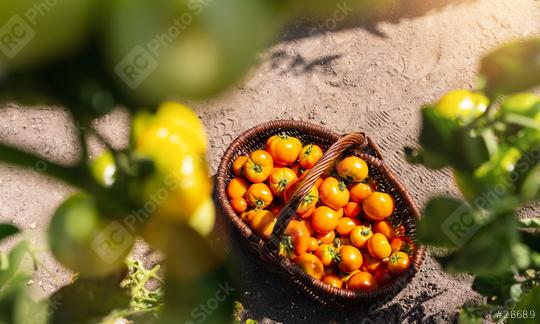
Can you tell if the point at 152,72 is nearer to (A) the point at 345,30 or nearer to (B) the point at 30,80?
(B) the point at 30,80

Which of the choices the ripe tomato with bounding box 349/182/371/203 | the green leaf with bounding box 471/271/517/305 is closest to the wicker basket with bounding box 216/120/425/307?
the ripe tomato with bounding box 349/182/371/203

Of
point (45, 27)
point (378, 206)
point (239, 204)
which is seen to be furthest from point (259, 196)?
point (45, 27)

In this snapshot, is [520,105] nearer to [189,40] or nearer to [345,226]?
[189,40]

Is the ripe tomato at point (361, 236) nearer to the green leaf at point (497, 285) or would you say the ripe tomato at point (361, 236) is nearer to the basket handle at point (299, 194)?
the basket handle at point (299, 194)

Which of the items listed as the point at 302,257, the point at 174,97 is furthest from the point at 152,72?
the point at 302,257

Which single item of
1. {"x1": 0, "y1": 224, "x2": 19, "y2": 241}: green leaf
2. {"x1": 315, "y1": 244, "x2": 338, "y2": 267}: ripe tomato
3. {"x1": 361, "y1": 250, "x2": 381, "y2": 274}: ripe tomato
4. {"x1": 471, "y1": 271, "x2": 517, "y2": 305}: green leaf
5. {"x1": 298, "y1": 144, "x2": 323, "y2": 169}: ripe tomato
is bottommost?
{"x1": 361, "y1": 250, "x2": 381, "y2": 274}: ripe tomato

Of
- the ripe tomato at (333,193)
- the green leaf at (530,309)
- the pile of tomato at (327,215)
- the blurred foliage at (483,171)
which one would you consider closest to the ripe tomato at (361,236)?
the pile of tomato at (327,215)

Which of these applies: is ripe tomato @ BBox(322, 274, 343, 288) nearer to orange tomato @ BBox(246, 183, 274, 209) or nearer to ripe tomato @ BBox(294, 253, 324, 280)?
ripe tomato @ BBox(294, 253, 324, 280)
